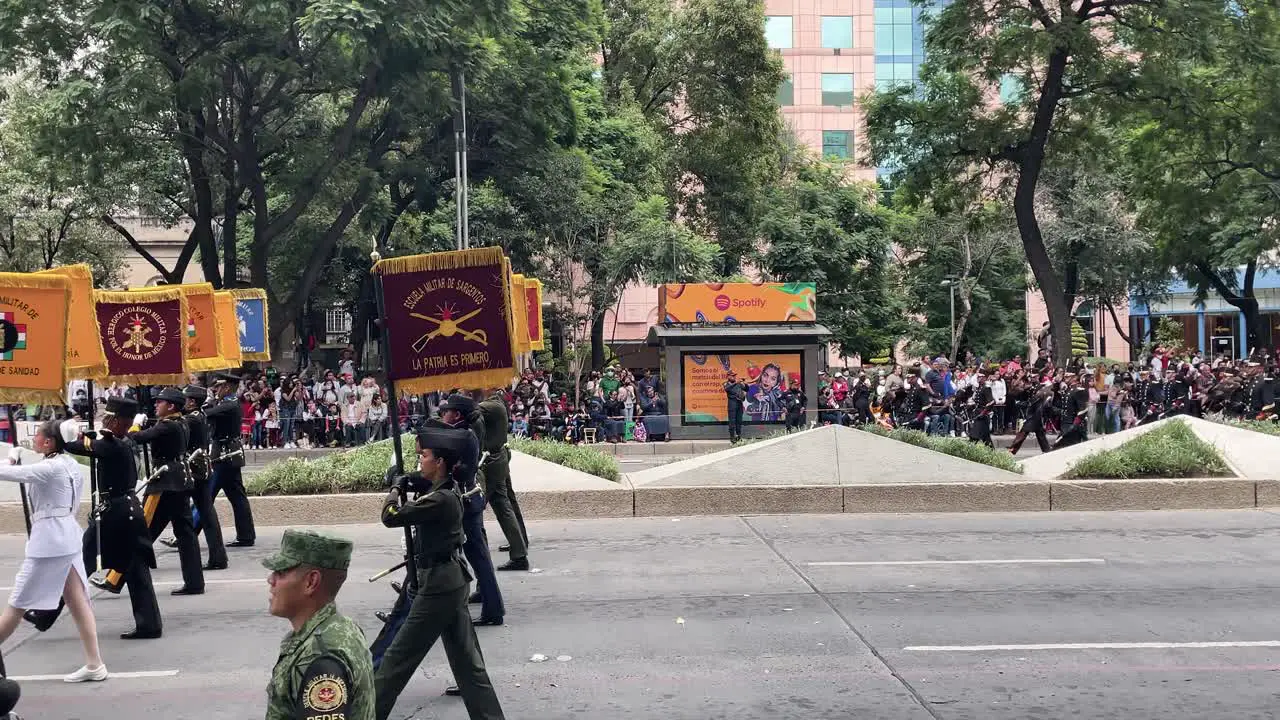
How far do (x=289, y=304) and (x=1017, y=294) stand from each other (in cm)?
3684

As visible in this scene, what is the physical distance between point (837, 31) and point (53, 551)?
207 feet

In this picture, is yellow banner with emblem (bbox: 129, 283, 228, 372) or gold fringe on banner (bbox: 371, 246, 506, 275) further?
yellow banner with emblem (bbox: 129, 283, 228, 372)

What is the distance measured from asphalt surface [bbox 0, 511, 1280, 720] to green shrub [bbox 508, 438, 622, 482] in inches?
94.9

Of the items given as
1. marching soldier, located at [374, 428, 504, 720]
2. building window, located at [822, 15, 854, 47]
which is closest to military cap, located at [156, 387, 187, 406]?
marching soldier, located at [374, 428, 504, 720]

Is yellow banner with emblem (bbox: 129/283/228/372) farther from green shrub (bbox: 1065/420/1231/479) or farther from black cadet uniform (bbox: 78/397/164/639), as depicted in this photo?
green shrub (bbox: 1065/420/1231/479)

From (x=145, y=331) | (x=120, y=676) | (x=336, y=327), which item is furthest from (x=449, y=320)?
(x=336, y=327)

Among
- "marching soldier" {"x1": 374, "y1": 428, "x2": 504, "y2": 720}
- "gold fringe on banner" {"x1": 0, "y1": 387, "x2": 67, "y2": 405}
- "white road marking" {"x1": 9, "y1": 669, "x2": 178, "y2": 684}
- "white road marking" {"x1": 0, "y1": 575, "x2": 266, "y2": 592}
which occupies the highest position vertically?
"gold fringe on banner" {"x1": 0, "y1": 387, "x2": 67, "y2": 405}

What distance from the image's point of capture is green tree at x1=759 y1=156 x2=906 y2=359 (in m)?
42.0

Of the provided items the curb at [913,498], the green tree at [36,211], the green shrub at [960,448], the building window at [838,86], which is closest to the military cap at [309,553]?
the curb at [913,498]

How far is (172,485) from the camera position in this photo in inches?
384

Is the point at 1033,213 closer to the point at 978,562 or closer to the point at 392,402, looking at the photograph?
the point at 978,562

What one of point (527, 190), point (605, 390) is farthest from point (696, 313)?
point (527, 190)

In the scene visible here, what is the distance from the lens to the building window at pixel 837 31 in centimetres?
6581

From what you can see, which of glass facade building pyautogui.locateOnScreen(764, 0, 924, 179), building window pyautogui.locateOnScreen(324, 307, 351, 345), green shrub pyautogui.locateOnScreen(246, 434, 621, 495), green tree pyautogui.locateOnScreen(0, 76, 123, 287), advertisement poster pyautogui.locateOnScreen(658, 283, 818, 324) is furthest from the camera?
glass facade building pyautogui.locateOnScreen(764, 0, 924, 179)
